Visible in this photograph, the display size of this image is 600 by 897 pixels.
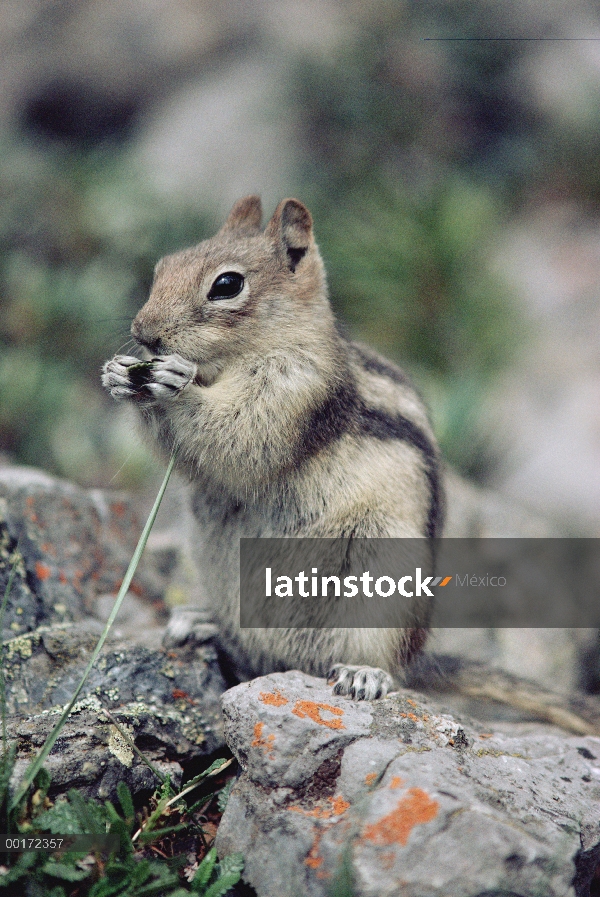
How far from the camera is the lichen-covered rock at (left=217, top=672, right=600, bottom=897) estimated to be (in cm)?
219

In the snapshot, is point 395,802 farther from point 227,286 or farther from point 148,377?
point 227,286

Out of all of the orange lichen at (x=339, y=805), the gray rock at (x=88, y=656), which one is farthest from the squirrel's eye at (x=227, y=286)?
the orange lichen at (x=339, y=805)

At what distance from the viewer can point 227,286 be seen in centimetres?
352

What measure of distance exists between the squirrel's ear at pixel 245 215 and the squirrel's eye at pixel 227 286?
0.82 metres

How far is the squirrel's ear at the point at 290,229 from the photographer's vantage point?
3.80 meters

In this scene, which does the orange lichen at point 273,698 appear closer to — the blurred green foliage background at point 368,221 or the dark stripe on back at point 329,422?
the dark stripe on back at point 329,422

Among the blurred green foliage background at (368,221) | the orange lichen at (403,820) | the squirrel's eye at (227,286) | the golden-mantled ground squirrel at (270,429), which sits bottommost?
the orange lichen at (403,820)

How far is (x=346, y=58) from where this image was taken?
993cm

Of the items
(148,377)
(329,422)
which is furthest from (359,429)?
(148,377)

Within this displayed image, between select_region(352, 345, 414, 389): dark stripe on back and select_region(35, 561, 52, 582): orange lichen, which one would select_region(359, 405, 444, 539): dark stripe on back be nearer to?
select_region(352, 345, 414, 389): dark stripe on back

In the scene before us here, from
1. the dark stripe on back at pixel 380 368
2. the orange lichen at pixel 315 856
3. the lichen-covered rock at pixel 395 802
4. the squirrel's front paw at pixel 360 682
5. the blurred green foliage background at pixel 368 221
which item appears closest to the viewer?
the lichen-covered rock at pixel 395 802

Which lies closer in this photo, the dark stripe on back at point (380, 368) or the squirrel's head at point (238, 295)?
the squirrel's head at point (238, 295)

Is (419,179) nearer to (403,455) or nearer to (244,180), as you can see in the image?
(244,180)

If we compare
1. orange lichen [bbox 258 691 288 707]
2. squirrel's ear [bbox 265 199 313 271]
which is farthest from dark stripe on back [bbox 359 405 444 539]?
orange lichen [bbox 258 691 288 707]
